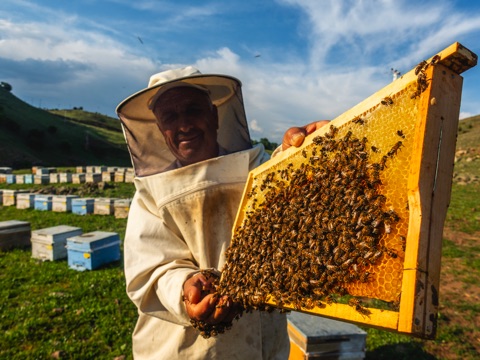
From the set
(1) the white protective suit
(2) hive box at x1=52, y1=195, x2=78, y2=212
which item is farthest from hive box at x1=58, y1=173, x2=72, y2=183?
(1) the white protective suit

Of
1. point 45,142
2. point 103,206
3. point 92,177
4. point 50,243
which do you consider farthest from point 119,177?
point 45,142

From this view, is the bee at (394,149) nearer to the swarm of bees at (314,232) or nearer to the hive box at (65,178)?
the swarm of bees at (314,232)

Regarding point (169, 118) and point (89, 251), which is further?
point (89, 251)

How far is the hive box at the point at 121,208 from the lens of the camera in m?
13.8

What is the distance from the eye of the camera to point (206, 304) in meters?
2.00

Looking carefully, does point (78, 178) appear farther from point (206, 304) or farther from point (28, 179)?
point (206, 304)

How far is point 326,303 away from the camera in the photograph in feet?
5.22

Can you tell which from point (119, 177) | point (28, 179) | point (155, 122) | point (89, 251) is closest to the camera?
point (155, 122)

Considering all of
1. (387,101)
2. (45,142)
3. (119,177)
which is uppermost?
(387,101)

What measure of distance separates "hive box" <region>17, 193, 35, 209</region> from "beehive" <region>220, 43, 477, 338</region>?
56.4 ft

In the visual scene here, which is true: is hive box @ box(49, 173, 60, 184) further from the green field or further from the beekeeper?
the beekeeper

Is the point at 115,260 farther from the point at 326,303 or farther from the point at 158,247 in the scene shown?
the point at 326,303

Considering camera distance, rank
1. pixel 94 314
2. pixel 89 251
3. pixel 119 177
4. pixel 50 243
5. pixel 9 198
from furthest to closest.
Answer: pixel 119 177
pixel 9 198
pixel 50 243
pixel 89 251
pixel 94 314

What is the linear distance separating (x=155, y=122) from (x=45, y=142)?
53.5m
